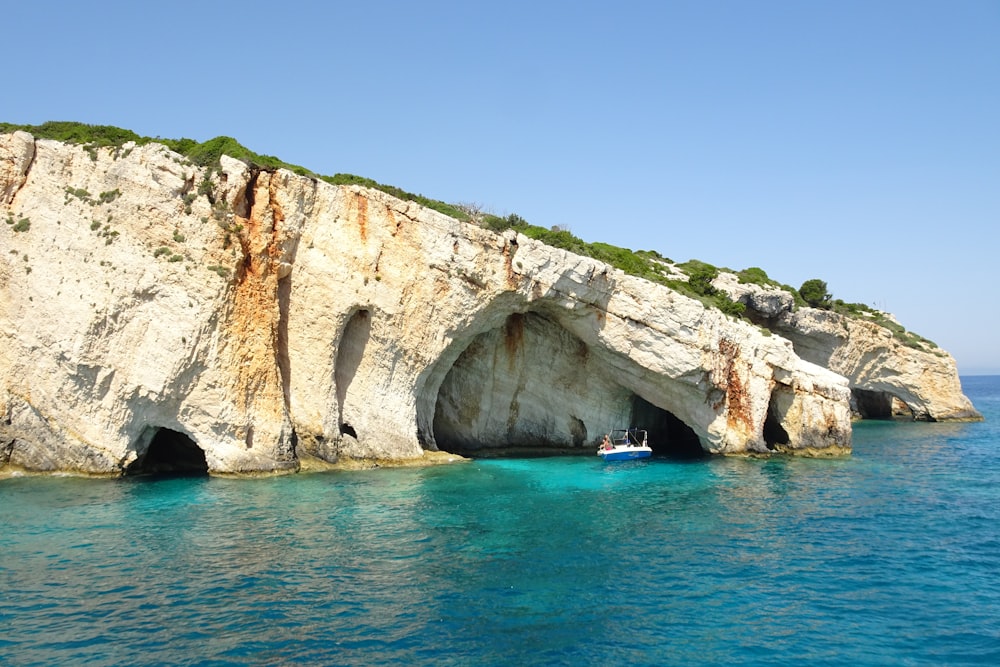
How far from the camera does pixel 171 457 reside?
27625 millimetres

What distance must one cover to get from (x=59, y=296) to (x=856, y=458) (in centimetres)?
3436

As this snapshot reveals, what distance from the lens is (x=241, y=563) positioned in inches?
590

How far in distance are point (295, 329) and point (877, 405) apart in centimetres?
5048

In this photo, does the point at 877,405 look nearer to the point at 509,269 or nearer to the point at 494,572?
the point at 509,269

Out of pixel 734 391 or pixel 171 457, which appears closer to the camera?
pixel 171 457

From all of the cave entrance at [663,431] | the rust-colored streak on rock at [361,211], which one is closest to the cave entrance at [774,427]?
the cave entrance at [663,431]

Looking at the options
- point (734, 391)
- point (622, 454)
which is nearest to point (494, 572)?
point (622, 454)

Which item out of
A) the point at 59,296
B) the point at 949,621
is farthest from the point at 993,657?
the point at 59,296

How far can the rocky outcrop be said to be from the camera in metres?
45.3

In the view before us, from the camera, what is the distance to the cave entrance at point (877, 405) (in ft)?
184

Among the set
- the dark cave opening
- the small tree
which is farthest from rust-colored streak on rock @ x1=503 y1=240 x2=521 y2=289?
the small tree

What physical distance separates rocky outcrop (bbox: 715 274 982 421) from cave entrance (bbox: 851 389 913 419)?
207 inches

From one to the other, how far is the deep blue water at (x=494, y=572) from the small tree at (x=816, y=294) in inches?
997

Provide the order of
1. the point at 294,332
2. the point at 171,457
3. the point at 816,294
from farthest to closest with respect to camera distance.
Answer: the point at 816,294 → the point at 171,457 → the point at 294,332
